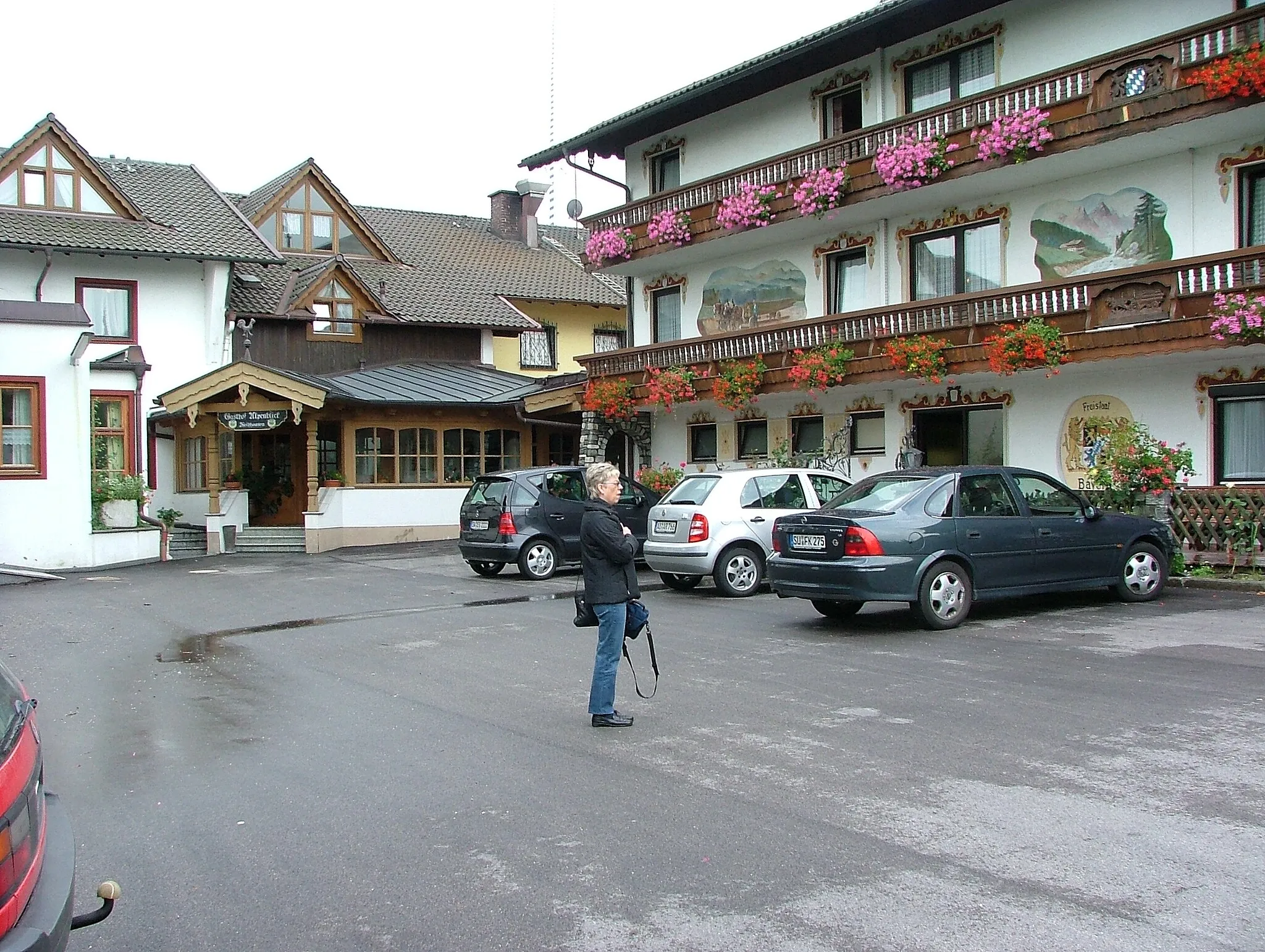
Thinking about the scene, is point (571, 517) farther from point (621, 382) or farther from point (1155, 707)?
point (1155, 707)

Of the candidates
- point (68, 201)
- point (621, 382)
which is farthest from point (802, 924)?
point (68, 201)

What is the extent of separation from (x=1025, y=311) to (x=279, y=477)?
63.9 ft

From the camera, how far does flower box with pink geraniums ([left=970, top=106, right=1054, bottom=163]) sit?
16.9m

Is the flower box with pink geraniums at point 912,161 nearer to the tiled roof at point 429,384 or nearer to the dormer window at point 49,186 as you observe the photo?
the tiled roof at point 429,384

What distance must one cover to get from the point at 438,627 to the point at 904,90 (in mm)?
13923

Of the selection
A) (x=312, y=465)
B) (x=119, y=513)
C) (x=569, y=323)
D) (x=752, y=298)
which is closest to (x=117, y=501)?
(x=119, y=513)

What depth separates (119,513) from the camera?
24.1 meters

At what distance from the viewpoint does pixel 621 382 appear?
24.5m

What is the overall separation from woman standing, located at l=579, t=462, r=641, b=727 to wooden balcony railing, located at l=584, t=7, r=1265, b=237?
12.2 meters

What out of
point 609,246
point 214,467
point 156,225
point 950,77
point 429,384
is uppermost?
point 950,77

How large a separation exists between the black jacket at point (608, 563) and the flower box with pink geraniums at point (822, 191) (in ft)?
46.2

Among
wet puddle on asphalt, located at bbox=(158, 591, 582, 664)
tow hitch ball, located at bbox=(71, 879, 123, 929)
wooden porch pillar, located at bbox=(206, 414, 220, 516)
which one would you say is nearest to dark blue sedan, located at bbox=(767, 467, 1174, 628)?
wet puddle on asphalt, located at bbox=(158, 591, 582, 664)

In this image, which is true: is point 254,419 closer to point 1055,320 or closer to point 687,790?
point 1055,320

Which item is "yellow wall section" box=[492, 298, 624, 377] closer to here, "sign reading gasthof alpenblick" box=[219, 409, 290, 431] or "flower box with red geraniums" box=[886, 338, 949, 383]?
"sign reading gasthof alpenblick" box=[219, 409, 290, 431]
